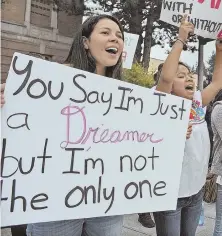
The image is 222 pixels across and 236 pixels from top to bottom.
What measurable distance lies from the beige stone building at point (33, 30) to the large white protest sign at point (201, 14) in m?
15.6

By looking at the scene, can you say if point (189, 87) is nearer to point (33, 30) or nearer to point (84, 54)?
point (84, 54)

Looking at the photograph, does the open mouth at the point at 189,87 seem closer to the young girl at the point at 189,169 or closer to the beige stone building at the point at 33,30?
the young girl at the point at 189,169

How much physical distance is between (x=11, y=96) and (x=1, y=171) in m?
0.26

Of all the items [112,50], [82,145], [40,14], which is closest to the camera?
[82,145]

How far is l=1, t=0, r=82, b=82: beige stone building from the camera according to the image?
1923 cm

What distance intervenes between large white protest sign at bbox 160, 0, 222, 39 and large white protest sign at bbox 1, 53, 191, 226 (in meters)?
1.08

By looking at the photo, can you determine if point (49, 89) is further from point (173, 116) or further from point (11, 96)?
point (173, 116)

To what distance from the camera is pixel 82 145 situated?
5.28ft

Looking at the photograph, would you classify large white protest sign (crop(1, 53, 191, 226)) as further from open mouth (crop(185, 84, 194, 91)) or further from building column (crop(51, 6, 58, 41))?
building column (crop(51, 6, 58, 41))

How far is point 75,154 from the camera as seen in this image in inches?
62.6

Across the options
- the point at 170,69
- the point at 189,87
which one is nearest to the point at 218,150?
the point at 189,87

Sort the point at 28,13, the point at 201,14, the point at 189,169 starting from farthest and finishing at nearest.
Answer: the point at 28,13 → the point at 201,14 → the point at 189,169

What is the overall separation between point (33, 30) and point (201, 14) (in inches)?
732

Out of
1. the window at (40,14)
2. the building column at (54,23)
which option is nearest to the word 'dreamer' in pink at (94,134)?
the window at (40,14)
